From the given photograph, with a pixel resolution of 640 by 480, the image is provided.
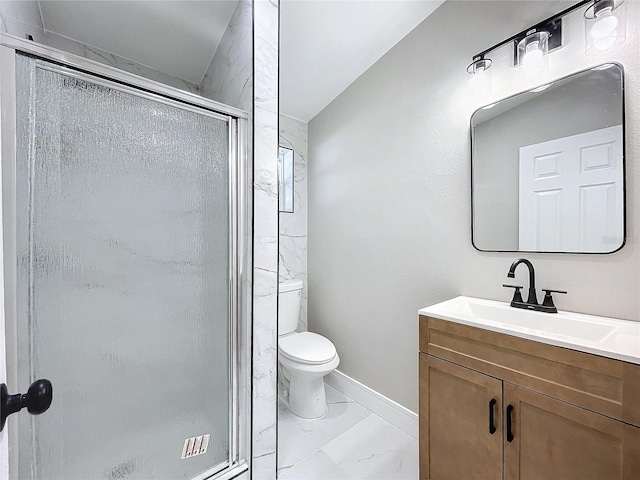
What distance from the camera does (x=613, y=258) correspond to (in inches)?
42.1

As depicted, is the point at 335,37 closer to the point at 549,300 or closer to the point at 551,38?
the point at 551,38

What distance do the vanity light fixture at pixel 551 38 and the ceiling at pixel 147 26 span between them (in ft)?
4.46

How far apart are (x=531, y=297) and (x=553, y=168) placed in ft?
1.90

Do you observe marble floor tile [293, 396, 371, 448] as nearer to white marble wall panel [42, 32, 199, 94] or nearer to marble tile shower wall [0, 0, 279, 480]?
marble tile shower wall [0, 0, 279, 480]

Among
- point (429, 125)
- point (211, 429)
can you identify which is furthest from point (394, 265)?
point (211, 429)

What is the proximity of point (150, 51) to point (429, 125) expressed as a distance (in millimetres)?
1885

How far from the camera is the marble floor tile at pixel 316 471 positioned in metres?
1.41

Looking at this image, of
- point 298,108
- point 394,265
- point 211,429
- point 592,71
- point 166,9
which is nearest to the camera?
point 592,71

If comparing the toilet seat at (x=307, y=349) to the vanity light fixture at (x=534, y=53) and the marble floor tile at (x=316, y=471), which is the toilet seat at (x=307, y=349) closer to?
the marble floor tile at (x=316, y=471)

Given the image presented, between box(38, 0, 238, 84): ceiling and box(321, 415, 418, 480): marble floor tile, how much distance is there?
2546 millimetres

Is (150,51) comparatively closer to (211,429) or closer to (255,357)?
(255,357)

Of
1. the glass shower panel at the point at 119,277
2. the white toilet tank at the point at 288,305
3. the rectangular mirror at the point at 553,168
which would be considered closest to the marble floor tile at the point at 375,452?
the glass shower panel at the point at 119,277

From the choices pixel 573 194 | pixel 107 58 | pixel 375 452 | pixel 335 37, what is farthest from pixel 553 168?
pixel 107 58

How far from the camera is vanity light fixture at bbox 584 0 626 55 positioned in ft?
3.41
